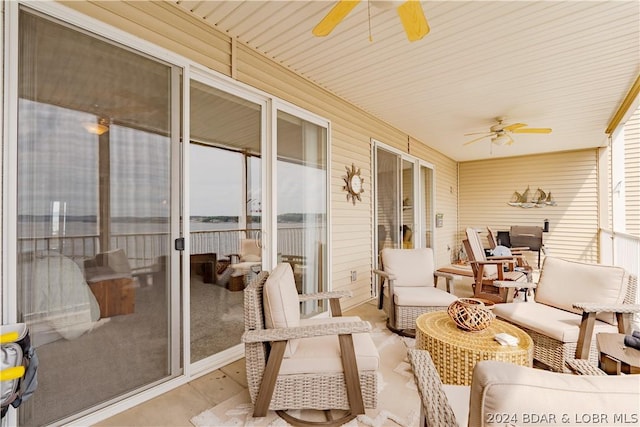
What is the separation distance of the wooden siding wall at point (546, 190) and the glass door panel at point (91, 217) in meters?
8.62

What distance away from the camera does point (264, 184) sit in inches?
123

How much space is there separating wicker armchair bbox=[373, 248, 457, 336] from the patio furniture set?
15mm

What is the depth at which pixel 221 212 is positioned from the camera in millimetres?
2719

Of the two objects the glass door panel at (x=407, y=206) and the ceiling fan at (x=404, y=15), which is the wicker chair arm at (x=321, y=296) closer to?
the ceiling fan at (x=404, y=15)

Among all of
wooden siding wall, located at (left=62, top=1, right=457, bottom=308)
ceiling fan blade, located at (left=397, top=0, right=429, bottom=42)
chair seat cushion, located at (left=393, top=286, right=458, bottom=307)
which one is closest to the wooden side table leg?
chair seat cushion, located at (left=393, top=286, right=458, bottom=307)

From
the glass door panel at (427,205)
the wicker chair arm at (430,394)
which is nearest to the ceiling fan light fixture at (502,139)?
the glass door panel at (427,205)

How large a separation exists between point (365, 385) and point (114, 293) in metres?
1.74

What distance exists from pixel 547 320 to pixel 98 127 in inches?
143

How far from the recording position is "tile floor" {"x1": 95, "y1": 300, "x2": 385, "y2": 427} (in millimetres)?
1912

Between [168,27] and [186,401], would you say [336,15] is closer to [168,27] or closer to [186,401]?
[168,27]

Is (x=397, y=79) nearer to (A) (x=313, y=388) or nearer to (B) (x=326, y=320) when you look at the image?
(B) (x=326, y=320)

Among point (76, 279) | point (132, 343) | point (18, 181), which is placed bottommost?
point (132, 343)

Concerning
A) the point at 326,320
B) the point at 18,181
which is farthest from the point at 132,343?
the point at 326,320

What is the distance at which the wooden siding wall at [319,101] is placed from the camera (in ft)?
7.27
